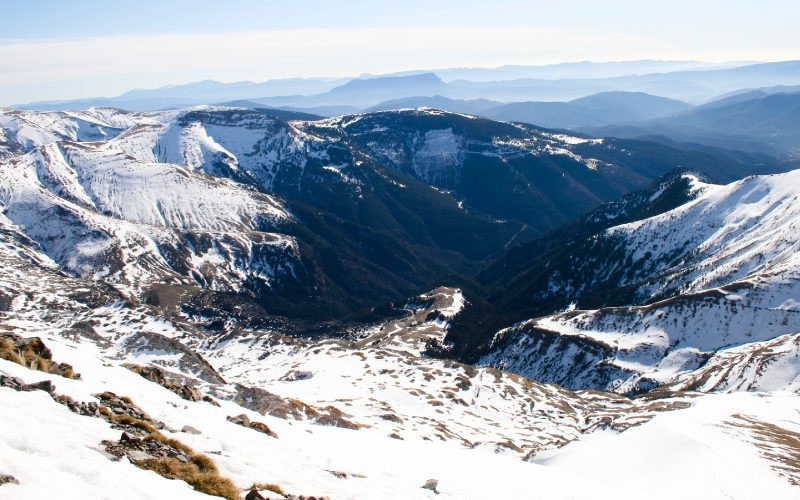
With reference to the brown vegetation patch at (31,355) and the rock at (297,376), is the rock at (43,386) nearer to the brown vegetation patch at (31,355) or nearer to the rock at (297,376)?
the brown vegetation patch at (31,355)

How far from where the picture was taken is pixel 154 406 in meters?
34.6

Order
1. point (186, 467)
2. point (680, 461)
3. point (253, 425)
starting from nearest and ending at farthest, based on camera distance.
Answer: point (186, 467), point (253, 425), point (680, 461)

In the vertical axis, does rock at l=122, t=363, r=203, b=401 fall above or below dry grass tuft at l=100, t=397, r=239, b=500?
below

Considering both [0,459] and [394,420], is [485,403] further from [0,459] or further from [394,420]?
[0,459]

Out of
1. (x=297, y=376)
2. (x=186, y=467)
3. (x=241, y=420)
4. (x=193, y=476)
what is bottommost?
(x=297, y=376)

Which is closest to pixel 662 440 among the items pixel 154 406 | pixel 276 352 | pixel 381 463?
pixel 381 463

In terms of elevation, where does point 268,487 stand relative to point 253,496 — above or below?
below

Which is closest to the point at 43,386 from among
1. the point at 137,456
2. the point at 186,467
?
the point at 137,456

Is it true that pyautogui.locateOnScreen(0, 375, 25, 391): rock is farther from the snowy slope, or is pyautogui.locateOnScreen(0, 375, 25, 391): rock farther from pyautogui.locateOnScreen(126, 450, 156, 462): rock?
pyautogui.locateOnScreen(126, 450, 156, 462): rock

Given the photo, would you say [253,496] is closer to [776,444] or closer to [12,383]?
[12,383]

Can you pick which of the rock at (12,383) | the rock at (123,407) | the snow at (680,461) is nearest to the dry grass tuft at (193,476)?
the rock at (123,407)

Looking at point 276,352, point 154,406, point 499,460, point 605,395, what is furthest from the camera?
point 276,352

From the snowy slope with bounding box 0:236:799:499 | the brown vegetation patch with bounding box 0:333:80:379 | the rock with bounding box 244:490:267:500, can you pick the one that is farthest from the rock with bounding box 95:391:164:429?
the rock with bounding box 244:490:267:500

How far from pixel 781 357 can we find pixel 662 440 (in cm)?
8183
